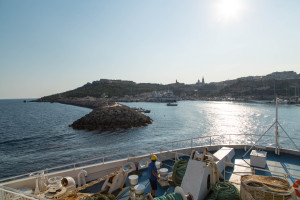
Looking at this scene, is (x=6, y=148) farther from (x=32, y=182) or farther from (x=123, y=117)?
(x=32, y=182)

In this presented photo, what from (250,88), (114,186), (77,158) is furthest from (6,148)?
(250,88)

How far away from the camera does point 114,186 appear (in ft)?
20.1

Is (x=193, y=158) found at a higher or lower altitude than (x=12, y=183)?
higher

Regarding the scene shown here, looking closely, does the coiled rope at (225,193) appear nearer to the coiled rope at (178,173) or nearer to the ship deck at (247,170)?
the ship deck at (247,170)

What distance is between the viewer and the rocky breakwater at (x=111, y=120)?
41.9 metres

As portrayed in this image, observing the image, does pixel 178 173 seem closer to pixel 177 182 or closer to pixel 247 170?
pixel 177 182

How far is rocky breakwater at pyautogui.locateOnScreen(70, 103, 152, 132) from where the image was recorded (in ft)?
137

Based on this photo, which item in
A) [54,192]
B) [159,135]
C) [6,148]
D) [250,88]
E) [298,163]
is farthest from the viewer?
[250,88]

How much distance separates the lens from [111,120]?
1734 inches

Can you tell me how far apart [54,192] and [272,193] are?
5554 millimetres

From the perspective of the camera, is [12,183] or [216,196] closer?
[216,196]

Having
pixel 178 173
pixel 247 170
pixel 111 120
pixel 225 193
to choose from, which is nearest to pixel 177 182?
pixel 178 173

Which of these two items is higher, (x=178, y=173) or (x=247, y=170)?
(x=178, y=173)

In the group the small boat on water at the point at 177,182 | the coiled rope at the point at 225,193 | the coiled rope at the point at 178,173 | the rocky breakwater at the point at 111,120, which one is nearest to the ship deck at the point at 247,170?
the small boat on water at the point at 177,182
